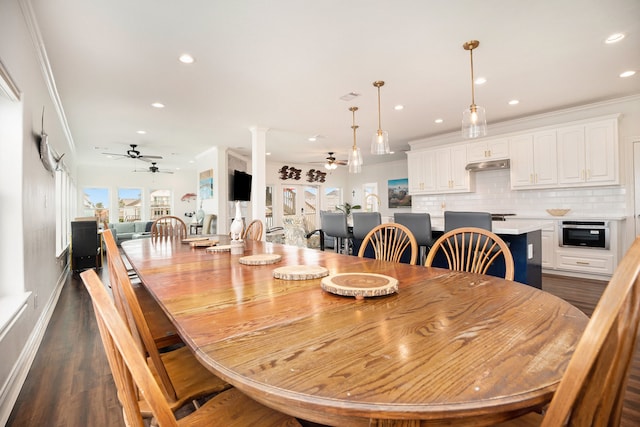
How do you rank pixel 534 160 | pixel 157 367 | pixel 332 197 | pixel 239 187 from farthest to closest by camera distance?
pixel 332 197 < pixel 239 187 < pixel 534 160 < pixel 157 367

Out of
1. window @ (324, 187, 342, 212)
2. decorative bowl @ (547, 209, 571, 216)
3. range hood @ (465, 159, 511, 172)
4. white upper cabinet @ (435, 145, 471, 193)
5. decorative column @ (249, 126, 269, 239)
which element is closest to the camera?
decorative bowl @ (547, 209, 571, 216)

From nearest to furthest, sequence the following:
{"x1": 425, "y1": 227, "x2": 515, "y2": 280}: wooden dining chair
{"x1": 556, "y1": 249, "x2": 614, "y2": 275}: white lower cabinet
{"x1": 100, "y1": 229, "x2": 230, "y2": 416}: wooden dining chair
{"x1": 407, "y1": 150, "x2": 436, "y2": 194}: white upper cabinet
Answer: {"x1": 100, "y1": 229, "x2": 230, "y2": 416}: wooden dining chair → {"x1": 425, "y1": 227, "x2": 515, "y2": 280}: wooden dining chair → {"x1": 556, "y1": 249, "x2": 614, "y2": 275}: white lower cabinet → {"x1": 407, "y1": 150, "x2": 436, "y2": 194}: white upper cabinet

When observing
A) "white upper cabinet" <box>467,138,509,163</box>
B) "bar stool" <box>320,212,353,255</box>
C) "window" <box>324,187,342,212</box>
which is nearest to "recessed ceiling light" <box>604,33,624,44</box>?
"white upper cabinet" <box>467,138,509,163</box>

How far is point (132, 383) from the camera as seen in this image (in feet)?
2.11

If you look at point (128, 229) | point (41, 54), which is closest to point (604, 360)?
point (41, 54)

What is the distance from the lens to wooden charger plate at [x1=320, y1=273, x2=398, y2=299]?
3.37ft

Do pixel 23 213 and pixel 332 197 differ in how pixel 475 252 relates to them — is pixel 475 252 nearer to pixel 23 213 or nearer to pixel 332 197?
pixel 23 213

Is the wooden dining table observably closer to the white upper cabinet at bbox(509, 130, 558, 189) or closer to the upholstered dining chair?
the upholstered dining chair

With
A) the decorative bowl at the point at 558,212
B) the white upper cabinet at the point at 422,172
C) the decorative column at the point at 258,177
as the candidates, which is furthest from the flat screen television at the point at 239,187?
the decorative bowl at the point at 558,212

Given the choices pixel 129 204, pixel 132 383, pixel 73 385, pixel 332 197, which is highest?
pixel 332 197

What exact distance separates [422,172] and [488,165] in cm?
132

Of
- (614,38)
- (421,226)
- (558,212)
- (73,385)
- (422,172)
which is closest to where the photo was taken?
(73,385)

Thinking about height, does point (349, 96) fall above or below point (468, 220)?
above

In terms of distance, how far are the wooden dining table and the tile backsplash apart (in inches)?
183
